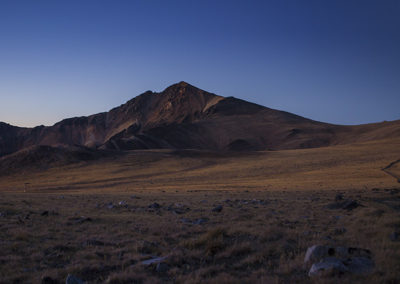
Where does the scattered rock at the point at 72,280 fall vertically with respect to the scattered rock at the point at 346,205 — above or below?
above

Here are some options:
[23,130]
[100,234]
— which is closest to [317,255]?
[100,234]

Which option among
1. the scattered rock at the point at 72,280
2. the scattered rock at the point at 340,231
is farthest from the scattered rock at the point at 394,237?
the scattered rock at the point at 72,280

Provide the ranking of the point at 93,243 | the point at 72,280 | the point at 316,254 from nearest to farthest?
1. the point at 72,280
2. the point at 316,254
3. the point at 93,243

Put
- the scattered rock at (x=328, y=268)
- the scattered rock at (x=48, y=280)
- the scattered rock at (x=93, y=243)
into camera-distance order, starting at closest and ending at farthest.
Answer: the scattered rock at (x=328, y=268) < the scattered rock at (x=48, y=280) < the scattered rock at (x=93, y=243)

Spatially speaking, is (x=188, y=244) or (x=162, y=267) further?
(x=188, y=244)

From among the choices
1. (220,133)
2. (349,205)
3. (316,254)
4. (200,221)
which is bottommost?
(349,205)

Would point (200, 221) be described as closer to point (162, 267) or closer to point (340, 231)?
point (340, 231)

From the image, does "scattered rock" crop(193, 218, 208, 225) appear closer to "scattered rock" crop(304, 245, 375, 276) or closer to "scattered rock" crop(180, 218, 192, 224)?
"scattered rock" crop(180, 218, 192, 224)

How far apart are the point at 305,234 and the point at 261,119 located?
556ft

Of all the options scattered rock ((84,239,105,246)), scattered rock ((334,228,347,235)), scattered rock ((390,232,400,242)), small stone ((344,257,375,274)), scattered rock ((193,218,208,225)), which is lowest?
scattered rock ((193,218,208,225))

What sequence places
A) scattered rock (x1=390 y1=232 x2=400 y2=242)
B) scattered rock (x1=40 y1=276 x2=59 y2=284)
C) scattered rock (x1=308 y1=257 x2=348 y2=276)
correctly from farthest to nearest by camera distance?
scattered rock (x1=390 y1=232 x2=400 y2=242) < scattered rock (x1=40 y1=276 x2=59 y2=284) < scattered rock (x1=308 y1=257 x2=348 y2=276)

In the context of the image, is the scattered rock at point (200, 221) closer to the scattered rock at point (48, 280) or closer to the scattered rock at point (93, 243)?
the scattered rock at point (93, 243)

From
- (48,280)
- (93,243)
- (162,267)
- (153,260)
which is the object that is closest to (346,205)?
(153,260)

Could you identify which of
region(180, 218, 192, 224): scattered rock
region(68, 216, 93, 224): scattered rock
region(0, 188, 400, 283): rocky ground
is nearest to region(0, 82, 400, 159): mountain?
region(68, 216, 93, 224): scattered rock
